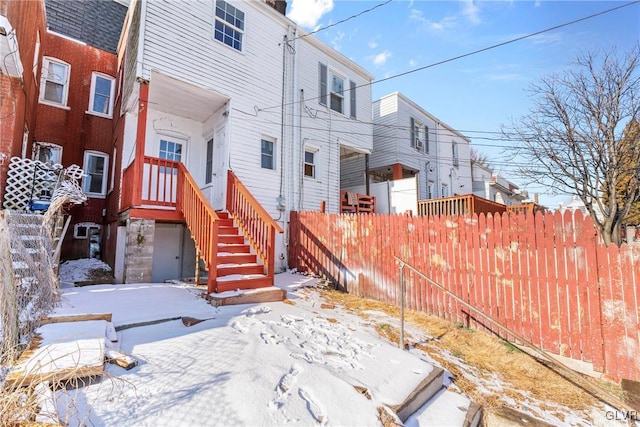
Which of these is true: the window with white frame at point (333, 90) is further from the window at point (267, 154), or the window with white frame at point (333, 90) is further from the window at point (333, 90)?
the window at point (267, 154)

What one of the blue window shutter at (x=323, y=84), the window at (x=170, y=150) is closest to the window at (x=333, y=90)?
the blue window shutter at (x=323, y=84)

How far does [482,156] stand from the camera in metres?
36.6

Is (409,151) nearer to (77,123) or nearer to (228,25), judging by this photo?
(228,25)

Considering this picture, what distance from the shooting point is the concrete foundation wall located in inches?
241

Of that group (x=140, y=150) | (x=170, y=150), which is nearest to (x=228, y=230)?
(x=140, y=150)

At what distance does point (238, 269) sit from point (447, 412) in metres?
4.18

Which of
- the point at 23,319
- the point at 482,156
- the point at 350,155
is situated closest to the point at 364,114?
the point at 350,155

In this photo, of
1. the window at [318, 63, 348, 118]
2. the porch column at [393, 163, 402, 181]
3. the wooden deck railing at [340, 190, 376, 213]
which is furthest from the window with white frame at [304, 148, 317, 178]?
the porch column at [393, 163, 402, 181]

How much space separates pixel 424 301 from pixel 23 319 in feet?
19.0

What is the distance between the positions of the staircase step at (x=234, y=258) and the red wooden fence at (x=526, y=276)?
264 centimetres

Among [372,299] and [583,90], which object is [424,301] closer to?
[372,299]

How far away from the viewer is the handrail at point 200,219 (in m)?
5.10

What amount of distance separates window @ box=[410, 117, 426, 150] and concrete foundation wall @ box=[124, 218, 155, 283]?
13739 mm

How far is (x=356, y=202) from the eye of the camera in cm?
1196
